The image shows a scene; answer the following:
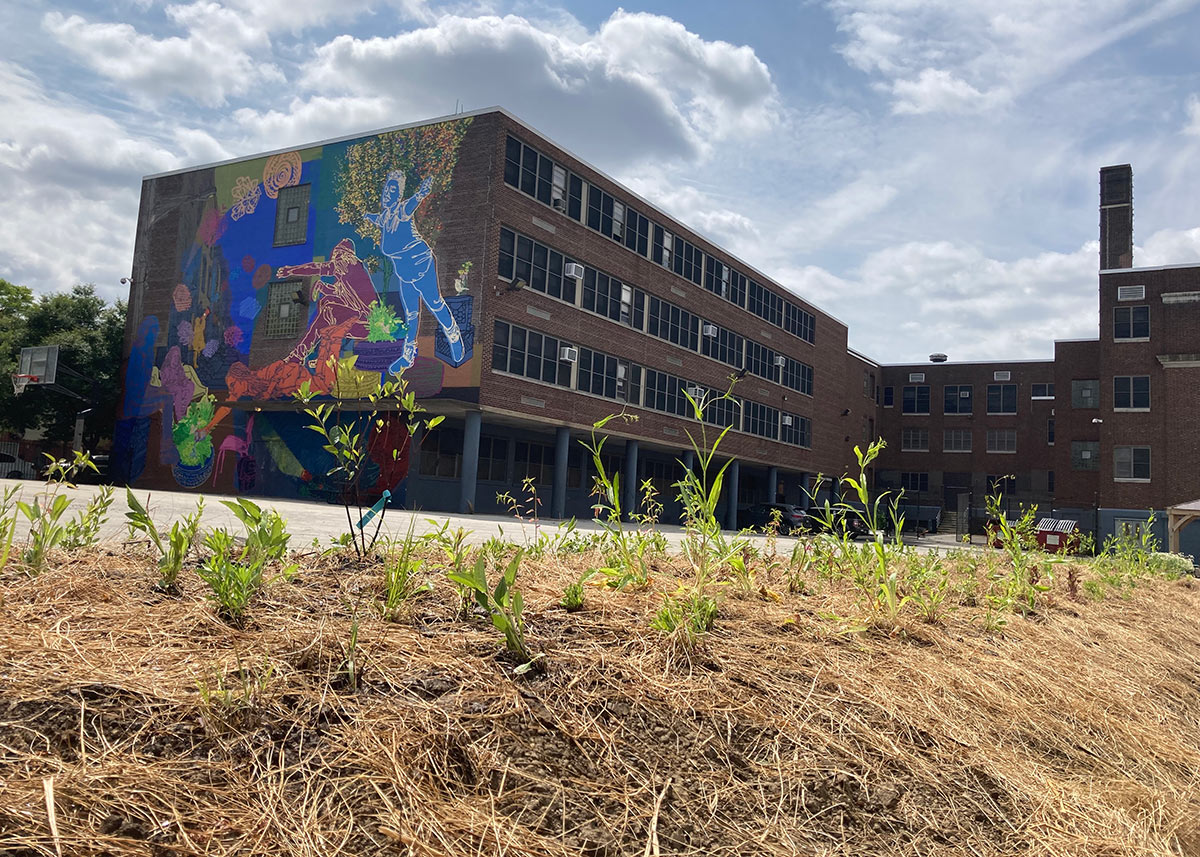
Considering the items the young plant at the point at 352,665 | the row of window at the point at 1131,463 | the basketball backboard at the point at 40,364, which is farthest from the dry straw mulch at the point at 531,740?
the row of window at the point at 1131,463

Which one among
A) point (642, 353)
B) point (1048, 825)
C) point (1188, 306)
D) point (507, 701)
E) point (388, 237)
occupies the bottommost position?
point (1048, 825)

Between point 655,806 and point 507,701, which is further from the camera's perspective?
point 507,701

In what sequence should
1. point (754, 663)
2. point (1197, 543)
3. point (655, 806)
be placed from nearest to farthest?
point (655, 806) < point (754, 663) < point (1197, 543)

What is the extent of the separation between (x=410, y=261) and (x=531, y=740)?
1132 inches

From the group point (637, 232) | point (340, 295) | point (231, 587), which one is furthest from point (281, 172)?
point (231, 587)

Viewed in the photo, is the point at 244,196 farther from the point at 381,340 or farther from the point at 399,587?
the point at 399,587

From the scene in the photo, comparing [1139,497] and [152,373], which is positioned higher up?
[152,373]

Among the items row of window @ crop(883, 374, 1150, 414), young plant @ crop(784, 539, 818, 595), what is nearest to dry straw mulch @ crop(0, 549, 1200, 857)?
young plant @ crop(784, 539, 818, 595)

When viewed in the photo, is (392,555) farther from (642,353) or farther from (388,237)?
(642,353)

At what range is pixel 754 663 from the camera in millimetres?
3160

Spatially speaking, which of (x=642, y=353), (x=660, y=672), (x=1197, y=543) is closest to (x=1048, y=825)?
(x=660, y=672)

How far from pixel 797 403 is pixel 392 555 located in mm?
49287

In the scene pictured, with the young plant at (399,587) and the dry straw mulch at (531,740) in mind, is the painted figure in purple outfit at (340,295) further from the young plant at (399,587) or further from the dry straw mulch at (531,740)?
the young plant at (399,587)

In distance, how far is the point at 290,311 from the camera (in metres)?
31.7
